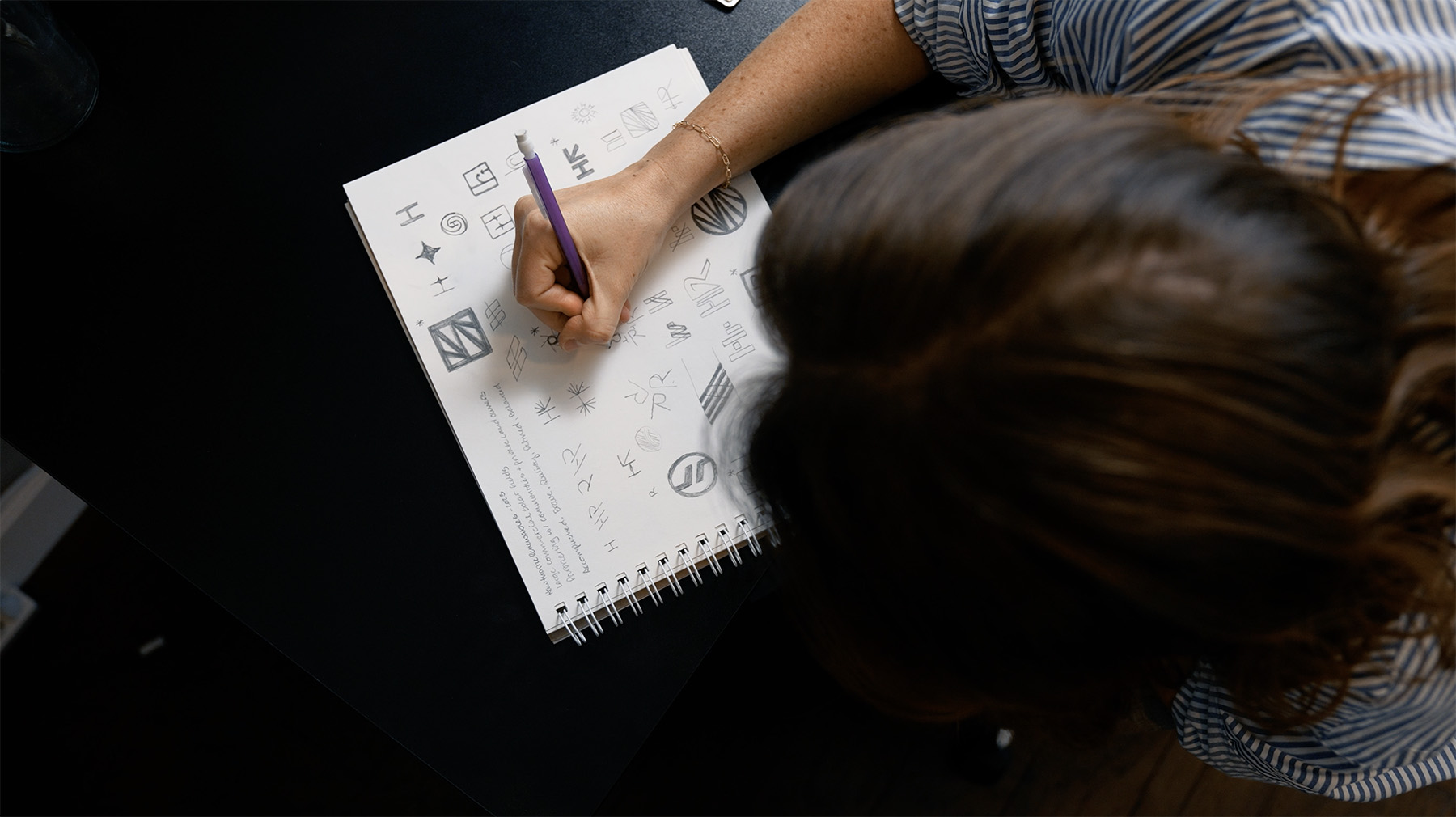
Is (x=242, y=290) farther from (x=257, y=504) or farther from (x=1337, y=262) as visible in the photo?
(x=1337, y=262)

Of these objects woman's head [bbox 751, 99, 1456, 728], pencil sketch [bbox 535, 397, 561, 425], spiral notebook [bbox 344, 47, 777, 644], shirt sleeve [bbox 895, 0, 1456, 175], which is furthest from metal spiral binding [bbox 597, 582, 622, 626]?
shirt sleeve [bbox 895, 0, 1456, 175]

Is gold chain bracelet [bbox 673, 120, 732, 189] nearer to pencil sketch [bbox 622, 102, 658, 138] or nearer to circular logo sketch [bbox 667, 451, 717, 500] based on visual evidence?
pencil sketch [bbox 622, 102, 658, 138]

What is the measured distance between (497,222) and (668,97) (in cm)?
17

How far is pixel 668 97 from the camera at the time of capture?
667 millimetres

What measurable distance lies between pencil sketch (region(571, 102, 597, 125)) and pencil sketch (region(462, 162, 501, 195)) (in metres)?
0.08

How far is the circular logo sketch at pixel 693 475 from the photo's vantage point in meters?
0.60

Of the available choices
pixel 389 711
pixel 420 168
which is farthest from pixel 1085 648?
pixel 420 168

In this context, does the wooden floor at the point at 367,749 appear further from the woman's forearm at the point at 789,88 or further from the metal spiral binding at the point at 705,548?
the woman's forearm at the point at 789,88

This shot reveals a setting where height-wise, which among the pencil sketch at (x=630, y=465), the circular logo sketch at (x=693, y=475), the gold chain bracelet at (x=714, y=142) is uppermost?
the gold chain bracelet at (x=714, y=142)

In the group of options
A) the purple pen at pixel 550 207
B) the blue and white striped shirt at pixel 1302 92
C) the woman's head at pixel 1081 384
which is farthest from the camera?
the purple pen at pixel 550 207

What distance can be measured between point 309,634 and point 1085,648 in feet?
1.66

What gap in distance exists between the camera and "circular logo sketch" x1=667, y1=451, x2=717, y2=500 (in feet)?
1.96

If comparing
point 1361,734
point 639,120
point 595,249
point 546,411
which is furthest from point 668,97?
point 1361,734

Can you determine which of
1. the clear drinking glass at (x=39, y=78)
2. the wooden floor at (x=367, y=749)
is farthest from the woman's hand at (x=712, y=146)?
the wooden floor at (x=367, y=749)
